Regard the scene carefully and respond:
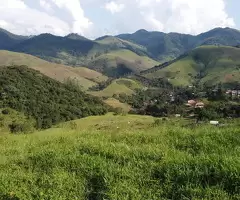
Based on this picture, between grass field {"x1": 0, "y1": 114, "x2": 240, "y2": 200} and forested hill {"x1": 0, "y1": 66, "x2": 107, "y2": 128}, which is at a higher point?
forested hill {"x1": 0, "y1": 66, "x2": 107, "y2": 128}

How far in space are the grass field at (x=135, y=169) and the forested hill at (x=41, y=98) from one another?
10312 cm

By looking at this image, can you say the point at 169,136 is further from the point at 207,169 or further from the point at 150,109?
the point at 150,109

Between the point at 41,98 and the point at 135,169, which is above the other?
the point at 41,98

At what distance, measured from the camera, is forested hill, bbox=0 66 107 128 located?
128000mm

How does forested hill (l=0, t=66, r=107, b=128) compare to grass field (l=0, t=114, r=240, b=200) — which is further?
forested hill (l=0, t=66, r=107, b=128)

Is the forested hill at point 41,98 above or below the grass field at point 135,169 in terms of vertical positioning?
above

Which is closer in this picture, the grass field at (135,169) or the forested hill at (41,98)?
the grass field at (135,169)

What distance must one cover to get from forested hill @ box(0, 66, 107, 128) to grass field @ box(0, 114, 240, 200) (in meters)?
103

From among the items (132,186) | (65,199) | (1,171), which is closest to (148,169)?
(132,186)

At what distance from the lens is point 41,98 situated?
14100cm

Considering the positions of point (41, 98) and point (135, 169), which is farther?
point (41, 98)

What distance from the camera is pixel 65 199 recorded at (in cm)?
661

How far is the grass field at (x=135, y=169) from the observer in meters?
6.43

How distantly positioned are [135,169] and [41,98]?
13720cm
